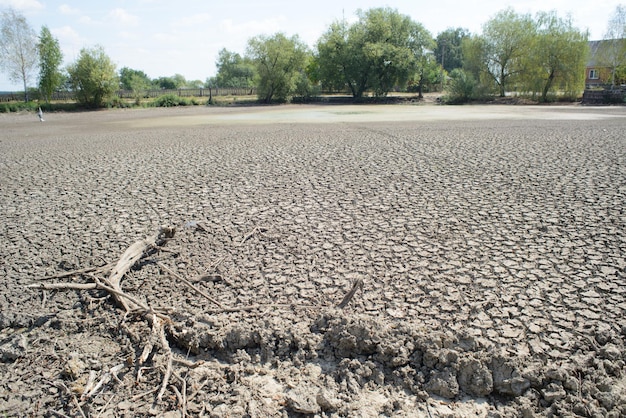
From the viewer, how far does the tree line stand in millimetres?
42281

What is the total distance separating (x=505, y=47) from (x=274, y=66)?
23.7 meters

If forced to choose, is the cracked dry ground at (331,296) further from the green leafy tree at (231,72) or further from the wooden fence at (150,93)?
the green leafy tree at (231,72)

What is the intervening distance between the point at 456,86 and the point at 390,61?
878 cm

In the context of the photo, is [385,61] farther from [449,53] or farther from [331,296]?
[449,53]

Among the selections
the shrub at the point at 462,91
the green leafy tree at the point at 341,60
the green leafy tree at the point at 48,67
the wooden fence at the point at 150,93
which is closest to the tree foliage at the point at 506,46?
the shrub at the point at 462,91

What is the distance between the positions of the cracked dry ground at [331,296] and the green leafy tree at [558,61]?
40251 millimetres

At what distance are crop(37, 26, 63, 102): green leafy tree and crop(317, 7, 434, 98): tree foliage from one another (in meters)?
27.6

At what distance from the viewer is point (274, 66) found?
4831cm

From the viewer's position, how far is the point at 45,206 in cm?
667

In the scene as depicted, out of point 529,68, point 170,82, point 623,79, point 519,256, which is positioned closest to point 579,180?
point 519,256

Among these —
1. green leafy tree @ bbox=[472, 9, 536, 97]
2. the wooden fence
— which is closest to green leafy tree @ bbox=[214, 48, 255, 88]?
the wooden fence

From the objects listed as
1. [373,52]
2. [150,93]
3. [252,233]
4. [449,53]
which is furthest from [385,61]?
[449,53]

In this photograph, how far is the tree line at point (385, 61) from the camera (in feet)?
139

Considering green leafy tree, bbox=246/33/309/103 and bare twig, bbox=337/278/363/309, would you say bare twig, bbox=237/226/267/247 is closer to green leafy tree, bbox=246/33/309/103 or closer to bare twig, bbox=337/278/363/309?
bare twig, bbox=337/278/363/309
